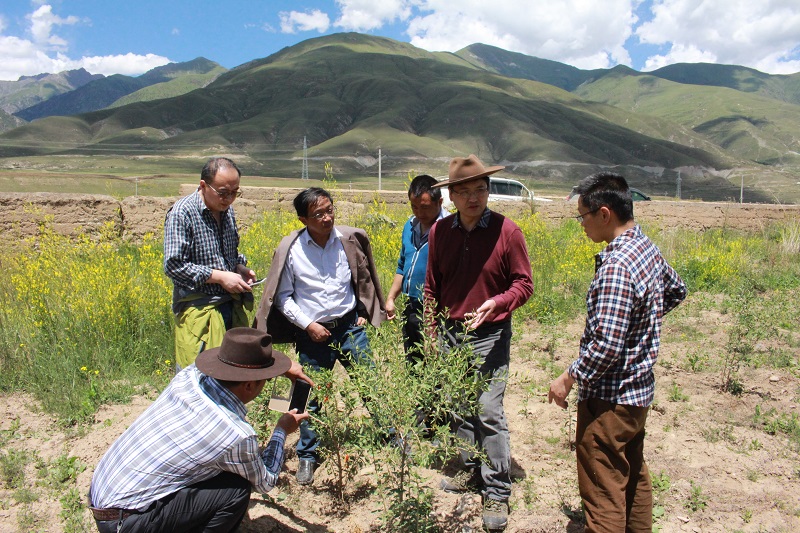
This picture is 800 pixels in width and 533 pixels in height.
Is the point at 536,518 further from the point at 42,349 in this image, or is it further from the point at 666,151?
the point at 666,151

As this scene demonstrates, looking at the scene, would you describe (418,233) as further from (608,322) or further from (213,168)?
(608,322)

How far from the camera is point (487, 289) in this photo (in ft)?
9.99

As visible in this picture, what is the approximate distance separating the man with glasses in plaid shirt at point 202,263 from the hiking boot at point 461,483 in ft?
5.13

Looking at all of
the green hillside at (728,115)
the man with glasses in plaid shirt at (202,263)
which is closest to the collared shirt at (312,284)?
the man with glasses in plaid shirt at (202,263)

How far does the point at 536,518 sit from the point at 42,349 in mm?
4072

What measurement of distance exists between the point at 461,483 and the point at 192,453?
1.68 meters

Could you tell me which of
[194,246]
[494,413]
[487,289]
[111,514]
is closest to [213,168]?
[194,246]

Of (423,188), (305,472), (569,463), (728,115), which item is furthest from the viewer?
(728,115)

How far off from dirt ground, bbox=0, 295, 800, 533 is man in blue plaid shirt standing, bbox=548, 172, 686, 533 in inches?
27.5

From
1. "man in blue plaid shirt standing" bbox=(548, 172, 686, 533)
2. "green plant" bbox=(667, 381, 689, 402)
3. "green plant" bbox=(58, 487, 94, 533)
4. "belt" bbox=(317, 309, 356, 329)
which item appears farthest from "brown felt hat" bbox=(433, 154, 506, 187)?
"green plant" bbox=(667, 381, 689, 402)

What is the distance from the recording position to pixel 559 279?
777 cm

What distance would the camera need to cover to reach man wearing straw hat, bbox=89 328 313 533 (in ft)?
7.32

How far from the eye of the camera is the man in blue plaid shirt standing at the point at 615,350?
2.30 metres

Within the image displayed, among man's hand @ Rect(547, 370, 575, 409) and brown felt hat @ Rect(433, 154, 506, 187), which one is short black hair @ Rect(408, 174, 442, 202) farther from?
man's hand @ Rect(547, 370, 575, 409)
